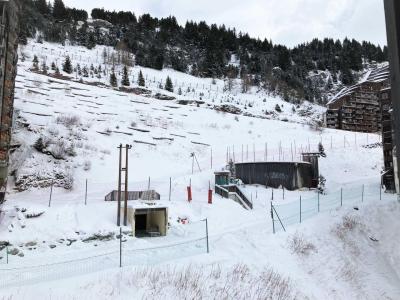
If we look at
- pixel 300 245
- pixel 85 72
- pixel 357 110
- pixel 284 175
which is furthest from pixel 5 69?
pixel 357 110

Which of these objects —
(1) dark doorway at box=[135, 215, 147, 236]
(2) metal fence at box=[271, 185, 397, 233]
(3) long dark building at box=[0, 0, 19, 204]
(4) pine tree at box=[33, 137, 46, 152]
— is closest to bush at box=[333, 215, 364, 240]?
(2) metal fence at box=[271, 185, 397, 233]

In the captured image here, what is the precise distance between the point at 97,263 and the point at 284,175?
24.0 metres

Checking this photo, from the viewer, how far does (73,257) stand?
51.5ft

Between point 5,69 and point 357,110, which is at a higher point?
point 357,110

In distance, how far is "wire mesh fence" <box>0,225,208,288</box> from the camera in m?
12.6

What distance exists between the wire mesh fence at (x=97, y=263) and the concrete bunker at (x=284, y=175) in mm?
18865

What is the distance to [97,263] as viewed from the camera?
47.7 feet

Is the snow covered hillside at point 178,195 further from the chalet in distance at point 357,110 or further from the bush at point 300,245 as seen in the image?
the chalet in distance at point 357,110

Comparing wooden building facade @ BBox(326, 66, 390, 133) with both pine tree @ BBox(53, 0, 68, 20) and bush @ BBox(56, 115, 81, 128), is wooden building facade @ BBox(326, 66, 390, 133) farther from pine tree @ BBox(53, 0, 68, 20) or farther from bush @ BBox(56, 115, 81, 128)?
pine tree @ BBox(53, 0, 68, 20)

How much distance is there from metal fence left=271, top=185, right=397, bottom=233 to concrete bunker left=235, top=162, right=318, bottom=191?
14.9 ft

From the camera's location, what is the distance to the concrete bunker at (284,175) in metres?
35.2

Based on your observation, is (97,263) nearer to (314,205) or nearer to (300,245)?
(300,245)

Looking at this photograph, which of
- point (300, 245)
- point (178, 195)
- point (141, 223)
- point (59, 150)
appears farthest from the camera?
point (59, 150)

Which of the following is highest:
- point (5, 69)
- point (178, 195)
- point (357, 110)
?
point (357, 110)
